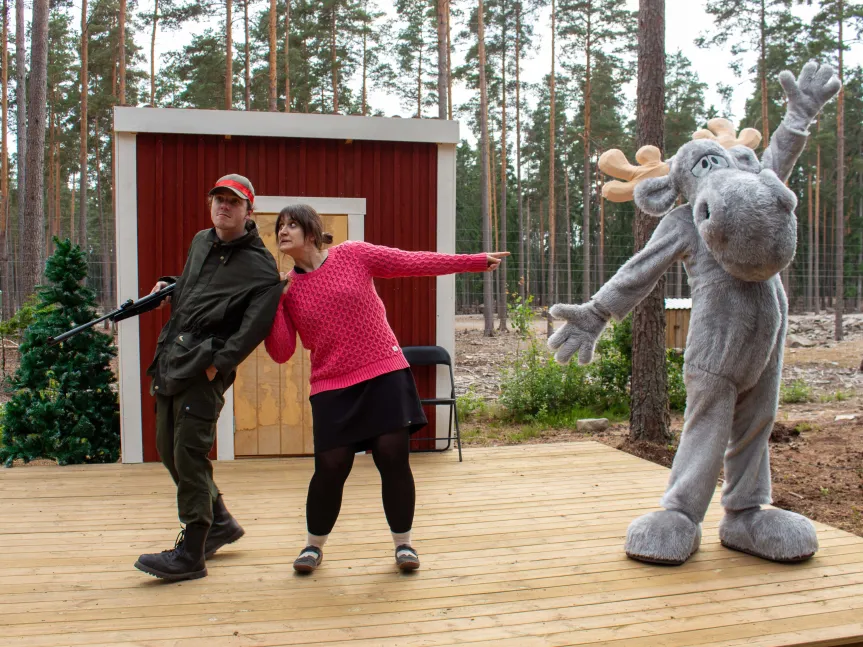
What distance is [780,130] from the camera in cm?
383

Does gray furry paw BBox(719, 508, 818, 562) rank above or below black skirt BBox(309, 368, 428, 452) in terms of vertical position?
below

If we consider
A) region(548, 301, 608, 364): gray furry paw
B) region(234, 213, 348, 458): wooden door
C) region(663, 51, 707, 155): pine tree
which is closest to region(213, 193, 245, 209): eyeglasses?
region(548, 301, 608, 364): gray furry paw

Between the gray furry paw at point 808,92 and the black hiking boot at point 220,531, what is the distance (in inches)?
134

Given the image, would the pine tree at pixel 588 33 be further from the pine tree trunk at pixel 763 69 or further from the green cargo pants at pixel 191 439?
the green cargo pants at pixel 191 439

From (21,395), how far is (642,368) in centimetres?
514

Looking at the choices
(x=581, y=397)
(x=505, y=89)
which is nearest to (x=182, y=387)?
(x=581, y=397)

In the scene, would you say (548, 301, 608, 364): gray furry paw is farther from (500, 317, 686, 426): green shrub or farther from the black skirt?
(500, 317, 686, 426): green shrub

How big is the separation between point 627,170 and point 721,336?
1137 mm

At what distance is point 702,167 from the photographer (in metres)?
3.70

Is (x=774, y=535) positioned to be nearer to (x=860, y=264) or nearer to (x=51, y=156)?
(x=51, y=156)

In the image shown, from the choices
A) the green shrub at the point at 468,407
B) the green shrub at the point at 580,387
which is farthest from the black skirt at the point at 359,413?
the green shrub at the point at 468,407

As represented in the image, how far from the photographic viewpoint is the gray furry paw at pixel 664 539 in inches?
139

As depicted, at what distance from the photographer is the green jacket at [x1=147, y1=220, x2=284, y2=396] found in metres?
3.28

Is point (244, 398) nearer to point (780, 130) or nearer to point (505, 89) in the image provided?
point (780, 130)
